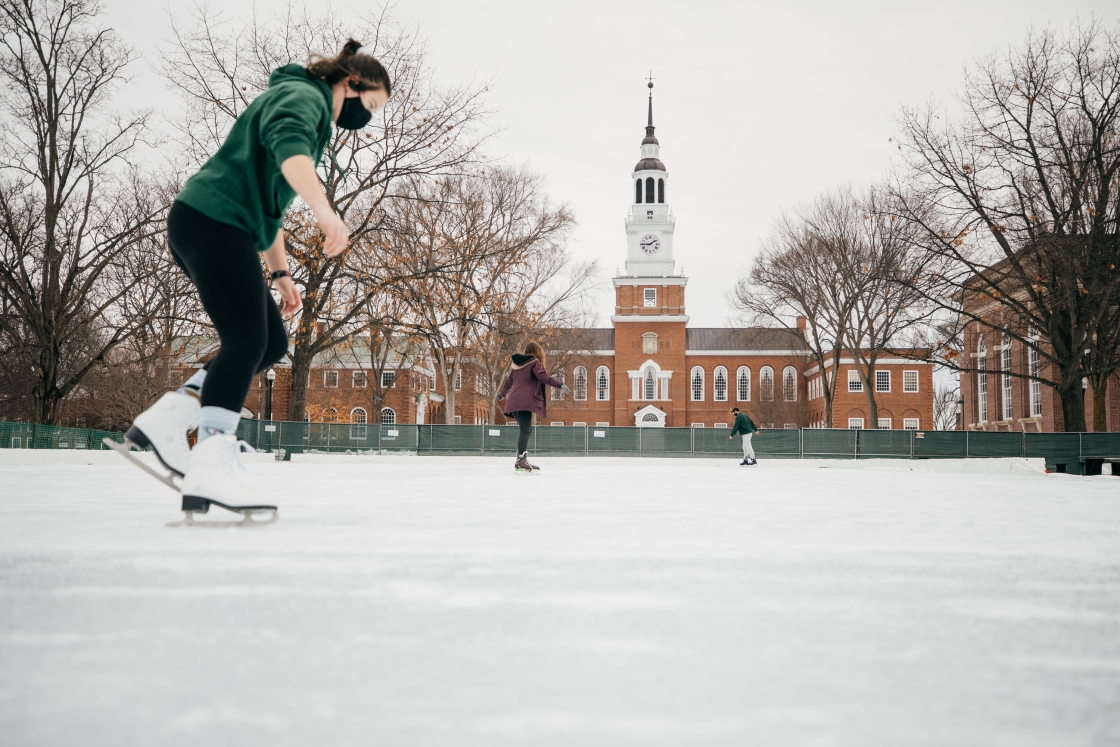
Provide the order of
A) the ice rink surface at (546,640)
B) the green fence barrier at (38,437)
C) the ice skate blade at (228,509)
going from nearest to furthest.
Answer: the ice rink surface at (546,640), the ice skate blade at (228,509), the green fence barrier at (38,437)

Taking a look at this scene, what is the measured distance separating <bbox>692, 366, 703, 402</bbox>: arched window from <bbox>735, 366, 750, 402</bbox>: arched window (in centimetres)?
329

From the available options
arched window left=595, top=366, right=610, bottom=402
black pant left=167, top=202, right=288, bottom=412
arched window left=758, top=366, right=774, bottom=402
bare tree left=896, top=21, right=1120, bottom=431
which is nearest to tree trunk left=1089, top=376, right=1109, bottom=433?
bare tree left=896, top=21, right=1120, bottom=431

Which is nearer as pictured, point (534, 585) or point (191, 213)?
point (534, 585)

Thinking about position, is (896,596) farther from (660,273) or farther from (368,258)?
(660,273)

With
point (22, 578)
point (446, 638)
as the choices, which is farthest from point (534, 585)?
point (22, 578)

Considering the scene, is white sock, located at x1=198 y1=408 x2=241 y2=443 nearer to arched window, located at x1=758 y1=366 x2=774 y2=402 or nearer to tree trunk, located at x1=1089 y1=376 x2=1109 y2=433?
tree trunk, located at x1=1089 y1=376 x2=1109 y2=433

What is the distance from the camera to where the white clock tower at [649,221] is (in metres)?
68.6

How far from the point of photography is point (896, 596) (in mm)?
1996

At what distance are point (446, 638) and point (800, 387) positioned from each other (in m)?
76.9

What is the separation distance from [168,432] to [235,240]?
0.89m

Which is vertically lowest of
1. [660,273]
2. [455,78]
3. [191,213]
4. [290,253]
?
[191,213]

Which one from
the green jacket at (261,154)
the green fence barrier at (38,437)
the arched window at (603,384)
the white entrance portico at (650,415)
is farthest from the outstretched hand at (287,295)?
the arched window at (603,384)

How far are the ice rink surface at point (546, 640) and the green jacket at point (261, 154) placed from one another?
1.34 meters

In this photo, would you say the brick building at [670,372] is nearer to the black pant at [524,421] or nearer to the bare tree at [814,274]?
the bare tree at [814,274]
